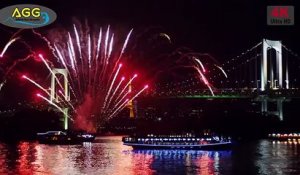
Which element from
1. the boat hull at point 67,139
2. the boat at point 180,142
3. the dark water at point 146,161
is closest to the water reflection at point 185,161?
the dark water at point 146,161

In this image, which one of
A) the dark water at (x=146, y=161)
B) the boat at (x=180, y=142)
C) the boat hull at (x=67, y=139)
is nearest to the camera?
the dark water at (x=146, y=161)

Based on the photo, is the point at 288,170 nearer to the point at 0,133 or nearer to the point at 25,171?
the point at 25,171

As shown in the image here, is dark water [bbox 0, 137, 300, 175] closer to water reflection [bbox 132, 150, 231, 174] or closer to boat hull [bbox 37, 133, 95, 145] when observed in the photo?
water reflection [bbox 132, 150, 231, 174]

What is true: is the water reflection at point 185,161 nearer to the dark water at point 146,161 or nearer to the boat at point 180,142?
the dark water at point 146,161

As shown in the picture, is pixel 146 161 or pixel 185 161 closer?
pixel 185 161

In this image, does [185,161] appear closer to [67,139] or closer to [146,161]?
[146,161]

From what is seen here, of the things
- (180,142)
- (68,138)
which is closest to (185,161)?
(180,142)
